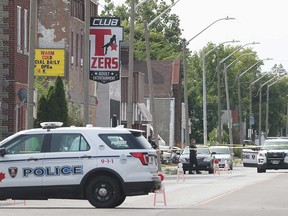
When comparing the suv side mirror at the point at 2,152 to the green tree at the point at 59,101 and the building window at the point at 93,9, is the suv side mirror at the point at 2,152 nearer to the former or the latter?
the green tree at the point at 59,101

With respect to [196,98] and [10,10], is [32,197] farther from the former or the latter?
[196,98]

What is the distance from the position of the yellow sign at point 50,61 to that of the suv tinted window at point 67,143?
2578cm

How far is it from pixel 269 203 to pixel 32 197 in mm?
5896

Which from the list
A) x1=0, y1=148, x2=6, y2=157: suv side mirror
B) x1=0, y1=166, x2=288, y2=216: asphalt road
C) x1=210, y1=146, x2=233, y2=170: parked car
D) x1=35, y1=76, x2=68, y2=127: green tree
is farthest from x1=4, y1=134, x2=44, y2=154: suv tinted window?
x1=210, y1=146, x2=233, y2=170: parked car

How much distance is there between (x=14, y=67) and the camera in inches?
1811

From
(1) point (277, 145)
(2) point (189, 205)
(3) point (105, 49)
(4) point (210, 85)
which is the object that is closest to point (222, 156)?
(1) point (277, 145)

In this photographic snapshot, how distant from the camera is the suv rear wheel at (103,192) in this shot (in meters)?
26.4

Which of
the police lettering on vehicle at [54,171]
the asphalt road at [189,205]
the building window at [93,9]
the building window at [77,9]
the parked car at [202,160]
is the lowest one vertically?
the asphalt road at [189,205]

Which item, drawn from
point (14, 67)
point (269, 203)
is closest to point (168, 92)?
point (14, 67)

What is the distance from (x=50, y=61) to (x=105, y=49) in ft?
16.1

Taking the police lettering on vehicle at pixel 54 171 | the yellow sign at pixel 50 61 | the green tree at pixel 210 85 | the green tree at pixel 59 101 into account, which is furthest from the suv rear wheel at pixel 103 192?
the green tree at pixel 210 85

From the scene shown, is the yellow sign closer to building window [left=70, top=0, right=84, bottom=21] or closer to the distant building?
building window [left=70, top=0, right=84, bottom=21]

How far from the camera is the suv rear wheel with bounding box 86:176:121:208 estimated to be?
26359 mm

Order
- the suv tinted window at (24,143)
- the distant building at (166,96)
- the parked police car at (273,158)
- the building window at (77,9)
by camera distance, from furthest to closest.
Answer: the distant building at (166,96) → the building window at (77,9) → the parked police car at (273,158) → the suv tinted window at (24,143)
